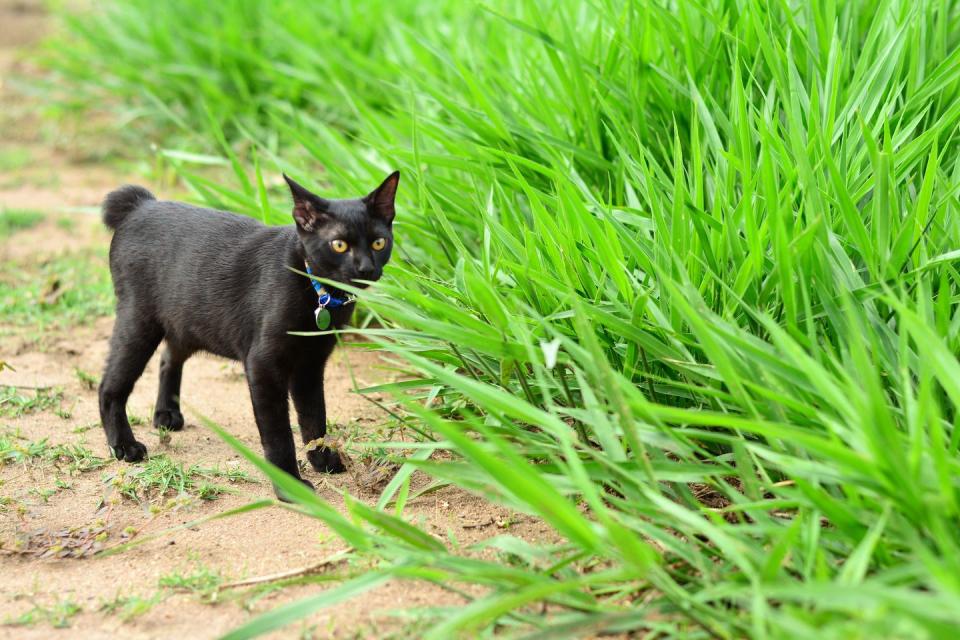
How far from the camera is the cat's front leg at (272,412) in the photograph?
263 cm

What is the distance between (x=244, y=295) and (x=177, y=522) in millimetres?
672

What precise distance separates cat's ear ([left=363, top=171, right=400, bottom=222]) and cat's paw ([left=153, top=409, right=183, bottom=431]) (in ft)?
3.10

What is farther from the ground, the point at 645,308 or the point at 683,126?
the point at 683,126

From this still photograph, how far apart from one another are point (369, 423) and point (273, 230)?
63cm

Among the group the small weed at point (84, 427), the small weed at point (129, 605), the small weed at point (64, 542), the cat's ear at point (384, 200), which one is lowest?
the small weed at point (84, 427)

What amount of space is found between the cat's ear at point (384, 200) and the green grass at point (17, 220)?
2.67 meters

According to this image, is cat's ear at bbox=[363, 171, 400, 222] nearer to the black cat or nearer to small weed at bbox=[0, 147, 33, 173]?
the black cat

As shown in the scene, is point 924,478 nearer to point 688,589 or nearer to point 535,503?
point 688,589

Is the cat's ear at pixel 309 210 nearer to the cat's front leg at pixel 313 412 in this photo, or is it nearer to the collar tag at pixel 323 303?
the collar tag at pixel 323 303

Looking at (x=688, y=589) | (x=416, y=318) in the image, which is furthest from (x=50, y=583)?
(x=688, y=589)

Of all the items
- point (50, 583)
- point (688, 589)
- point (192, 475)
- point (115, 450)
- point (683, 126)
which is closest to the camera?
point (688, 589)

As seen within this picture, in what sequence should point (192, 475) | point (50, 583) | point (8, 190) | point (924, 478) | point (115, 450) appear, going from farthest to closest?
1. point (8, 190)
2. point (115, 450)
3. point (192, 475)
4. point (50, 583)
5. point (924, 478)

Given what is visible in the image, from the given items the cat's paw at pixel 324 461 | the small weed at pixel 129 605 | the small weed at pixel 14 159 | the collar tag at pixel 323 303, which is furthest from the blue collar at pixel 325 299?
the small weed at pixel 14 159

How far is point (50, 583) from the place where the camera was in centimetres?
213
